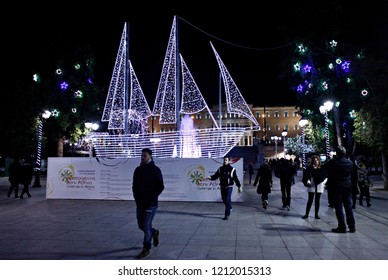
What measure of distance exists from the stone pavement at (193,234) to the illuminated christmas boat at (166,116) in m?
4.27

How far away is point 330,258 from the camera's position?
648 cm

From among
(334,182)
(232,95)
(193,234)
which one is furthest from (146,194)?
(232,95)

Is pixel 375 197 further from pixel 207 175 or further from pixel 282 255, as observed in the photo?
pixel 282 255

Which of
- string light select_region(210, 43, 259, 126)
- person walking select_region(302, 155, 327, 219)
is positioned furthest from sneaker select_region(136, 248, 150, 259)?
string light select_region(210, 43, 259, 126)

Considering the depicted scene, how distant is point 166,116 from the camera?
18344 millimetres

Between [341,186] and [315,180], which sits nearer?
[341,186]

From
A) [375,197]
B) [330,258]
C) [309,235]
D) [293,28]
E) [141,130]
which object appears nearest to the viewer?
[330,258]

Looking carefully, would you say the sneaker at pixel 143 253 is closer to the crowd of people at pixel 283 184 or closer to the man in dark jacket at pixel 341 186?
the crowd of people at pixel 283 184

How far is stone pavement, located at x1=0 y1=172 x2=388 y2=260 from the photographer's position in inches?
268

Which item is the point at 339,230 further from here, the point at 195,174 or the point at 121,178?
the point at 121,178

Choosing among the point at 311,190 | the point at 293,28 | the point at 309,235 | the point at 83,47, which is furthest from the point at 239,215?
the point at 83,47

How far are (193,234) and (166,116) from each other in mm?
10472

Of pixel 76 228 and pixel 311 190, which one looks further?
pixel 311 190

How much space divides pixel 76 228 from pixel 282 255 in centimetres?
563
